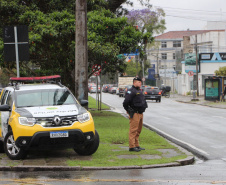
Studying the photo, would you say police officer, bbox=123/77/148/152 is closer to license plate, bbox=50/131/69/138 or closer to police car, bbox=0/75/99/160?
police car, bbox=0/75/99/160

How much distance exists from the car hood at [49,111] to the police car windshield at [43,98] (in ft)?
1.40

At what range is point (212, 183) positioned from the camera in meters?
8.21

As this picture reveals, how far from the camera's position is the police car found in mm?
10445

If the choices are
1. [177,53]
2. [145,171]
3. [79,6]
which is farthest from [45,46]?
[177,53]

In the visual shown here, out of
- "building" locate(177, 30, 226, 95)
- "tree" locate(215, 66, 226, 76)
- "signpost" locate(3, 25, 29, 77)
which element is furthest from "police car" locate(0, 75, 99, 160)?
"building" locate(177, 30, 226, 95)

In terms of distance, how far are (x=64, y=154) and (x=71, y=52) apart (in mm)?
10774

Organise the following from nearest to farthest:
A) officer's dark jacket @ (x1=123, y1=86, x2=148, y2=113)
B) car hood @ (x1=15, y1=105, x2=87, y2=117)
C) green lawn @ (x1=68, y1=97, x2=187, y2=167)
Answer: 1. green lawn @ (x1=68, y1=97, x2=187, y2=167)
2. car hood @ (x1=15, y1=105, x2=87, y2=117)
3. officer's dark jacket @ (x1=123, y1=86, x2=148, y2=113)

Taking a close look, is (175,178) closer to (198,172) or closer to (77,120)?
(198,172)

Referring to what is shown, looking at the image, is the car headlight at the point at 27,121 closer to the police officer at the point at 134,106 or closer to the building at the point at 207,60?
the police officer at the point at 134,106

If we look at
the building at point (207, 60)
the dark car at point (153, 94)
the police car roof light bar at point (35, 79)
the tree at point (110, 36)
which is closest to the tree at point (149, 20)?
the building at point (207, 60)

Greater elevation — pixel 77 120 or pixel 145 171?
pixel 77 120

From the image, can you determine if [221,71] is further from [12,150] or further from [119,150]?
[12,150]

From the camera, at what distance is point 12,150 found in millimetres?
10852

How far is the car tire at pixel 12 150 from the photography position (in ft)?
35.2
